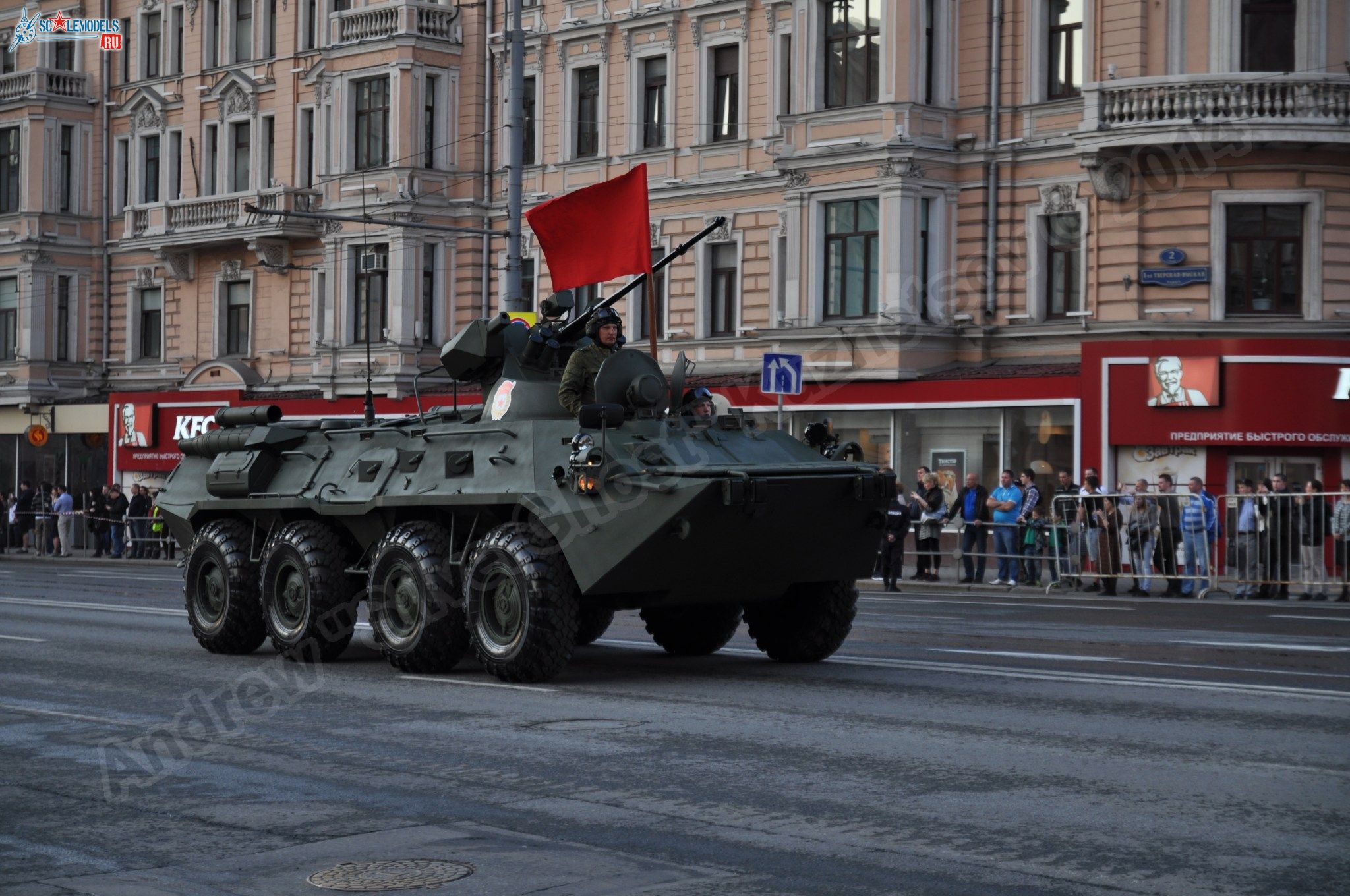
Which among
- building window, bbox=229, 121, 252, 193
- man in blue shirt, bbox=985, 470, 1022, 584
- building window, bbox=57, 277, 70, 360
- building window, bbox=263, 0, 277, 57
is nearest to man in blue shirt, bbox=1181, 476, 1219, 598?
man in blue shirt, bbox=985, 470, 1022, 584

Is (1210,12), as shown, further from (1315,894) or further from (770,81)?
(1315,894)

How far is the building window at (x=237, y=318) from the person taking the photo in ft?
160

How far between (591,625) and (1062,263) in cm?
1993

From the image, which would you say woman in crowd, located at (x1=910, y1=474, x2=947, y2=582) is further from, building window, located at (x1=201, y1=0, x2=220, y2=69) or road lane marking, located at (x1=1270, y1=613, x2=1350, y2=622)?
building window, located at (x1=201, y1=0, x2=220, y2=69)

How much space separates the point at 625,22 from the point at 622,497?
28.4m

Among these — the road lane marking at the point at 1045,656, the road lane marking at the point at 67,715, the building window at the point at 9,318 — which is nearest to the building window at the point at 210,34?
the building window at the point at 9,318

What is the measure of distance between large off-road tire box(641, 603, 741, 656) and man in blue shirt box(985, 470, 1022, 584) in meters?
13.0

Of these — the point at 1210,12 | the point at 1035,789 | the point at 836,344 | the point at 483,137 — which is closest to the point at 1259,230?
the point at 1210,12

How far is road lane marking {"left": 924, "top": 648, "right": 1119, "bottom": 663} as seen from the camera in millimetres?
14859

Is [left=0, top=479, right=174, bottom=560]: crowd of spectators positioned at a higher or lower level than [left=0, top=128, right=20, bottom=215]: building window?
lower

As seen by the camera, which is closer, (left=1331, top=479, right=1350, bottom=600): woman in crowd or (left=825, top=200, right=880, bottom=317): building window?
(left=1331, top=479, right=1350, bottom=600): woman in crowd

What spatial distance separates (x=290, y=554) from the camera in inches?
604

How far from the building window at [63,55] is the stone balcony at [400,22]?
11505mm

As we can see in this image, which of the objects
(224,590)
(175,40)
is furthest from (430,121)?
(224,590)
